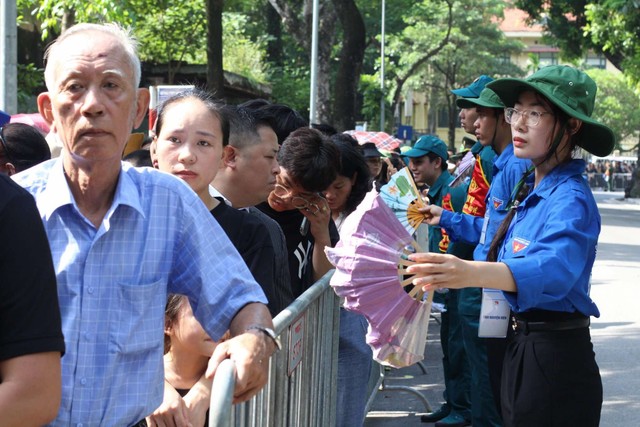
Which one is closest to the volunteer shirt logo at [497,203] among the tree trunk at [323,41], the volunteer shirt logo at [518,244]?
the volunteer shirt logo at [518,244]

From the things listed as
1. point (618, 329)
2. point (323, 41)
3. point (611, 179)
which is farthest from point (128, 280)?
point (611, 179)

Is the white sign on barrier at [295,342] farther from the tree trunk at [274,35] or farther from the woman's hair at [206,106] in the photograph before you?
the tree trunk at [274,35]

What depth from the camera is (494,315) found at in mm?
4426

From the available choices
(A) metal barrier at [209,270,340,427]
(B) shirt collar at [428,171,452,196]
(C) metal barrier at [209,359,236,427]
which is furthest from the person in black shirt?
(B) shirt collar at [428,171,452,196]

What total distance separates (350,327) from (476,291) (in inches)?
42.0

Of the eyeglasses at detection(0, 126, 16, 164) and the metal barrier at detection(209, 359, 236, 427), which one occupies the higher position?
the eyeglasses at detection(0, 126, 16, 164)

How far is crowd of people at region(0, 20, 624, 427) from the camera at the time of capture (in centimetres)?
250

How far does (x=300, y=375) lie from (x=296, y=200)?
0.95m

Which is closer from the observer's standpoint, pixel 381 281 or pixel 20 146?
pixel 381 281

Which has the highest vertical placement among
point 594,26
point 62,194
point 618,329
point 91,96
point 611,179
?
point 91,96

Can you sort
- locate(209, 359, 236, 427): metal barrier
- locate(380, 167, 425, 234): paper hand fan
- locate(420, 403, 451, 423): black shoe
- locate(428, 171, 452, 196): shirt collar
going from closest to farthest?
locate(209, 359, 236, 427): metal barrier
locate(380, 167, 425, 234): paper hand fan
locate(420, 403, 451, 423): black shoe
locate(428, 171, 452, 196): shirt collar

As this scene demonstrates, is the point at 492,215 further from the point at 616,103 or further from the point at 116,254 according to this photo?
the point at 616,103

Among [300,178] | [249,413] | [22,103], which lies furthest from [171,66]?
[249,413]

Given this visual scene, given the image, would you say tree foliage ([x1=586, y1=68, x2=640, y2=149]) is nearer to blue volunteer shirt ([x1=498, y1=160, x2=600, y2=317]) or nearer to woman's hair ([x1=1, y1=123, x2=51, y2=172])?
woman's hair ([x1=1, y1=123, x2=51, y2=172])
